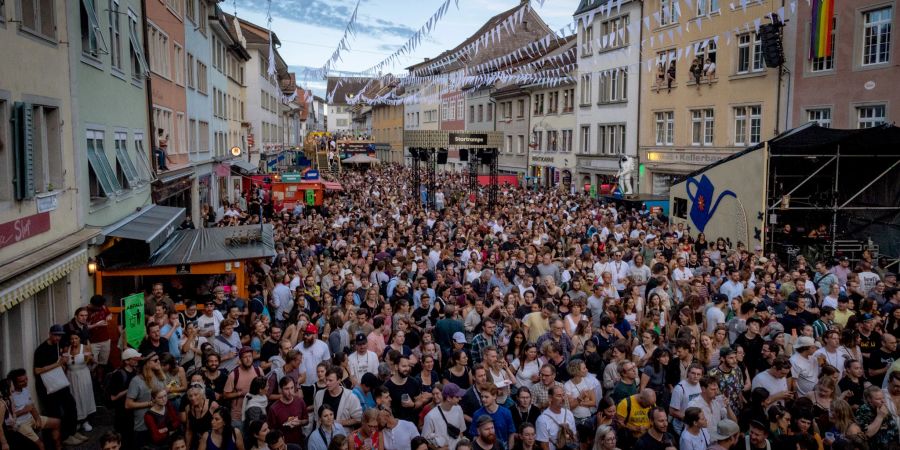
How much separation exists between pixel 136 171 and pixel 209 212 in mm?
12826

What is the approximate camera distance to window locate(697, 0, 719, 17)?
29734 millimetres

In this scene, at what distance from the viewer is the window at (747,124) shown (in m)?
28.9

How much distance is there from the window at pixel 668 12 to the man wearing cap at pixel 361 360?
2774cm

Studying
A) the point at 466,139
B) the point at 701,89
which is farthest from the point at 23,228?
the point at 701,89

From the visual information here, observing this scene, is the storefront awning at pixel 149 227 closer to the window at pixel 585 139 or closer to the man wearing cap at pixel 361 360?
the man wearing cap at pixel 361 360

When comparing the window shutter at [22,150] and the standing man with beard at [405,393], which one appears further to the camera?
the window shutter at [22,150]

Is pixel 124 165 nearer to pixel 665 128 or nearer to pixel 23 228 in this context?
pixel 23 228

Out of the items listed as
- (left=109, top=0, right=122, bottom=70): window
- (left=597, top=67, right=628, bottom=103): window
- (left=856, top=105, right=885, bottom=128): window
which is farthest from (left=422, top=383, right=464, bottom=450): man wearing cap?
(left=597, top=67, right=628, bottom=103): window

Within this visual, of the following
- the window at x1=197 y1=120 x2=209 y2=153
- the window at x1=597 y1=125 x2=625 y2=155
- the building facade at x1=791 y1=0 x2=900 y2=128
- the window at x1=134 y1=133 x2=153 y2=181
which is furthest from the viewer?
the window at x1=597 y1=125 x2=625 y2=155

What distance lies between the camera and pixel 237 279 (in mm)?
13438

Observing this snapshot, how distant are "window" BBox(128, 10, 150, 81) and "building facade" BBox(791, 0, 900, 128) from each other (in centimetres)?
2147

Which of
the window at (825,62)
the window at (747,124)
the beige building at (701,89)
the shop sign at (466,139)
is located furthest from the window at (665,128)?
the shop sign at (466,139)

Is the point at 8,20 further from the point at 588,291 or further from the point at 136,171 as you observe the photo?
the point at 588,291

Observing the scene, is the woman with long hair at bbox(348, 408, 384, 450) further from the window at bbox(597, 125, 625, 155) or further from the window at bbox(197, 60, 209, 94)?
the window at bbox(597, 125, 625, 155)
